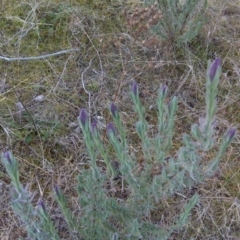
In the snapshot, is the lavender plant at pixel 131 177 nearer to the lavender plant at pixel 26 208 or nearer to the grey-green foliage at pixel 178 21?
the lavender plant at pixel 26 208

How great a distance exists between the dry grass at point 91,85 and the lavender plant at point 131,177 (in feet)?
0.92

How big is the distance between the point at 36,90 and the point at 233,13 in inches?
44.0

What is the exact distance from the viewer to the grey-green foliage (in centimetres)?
206

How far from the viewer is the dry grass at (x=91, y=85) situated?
5.75 ft

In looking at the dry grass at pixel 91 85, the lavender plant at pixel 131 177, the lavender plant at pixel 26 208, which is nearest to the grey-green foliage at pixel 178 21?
the dry grass at pixel 91 85

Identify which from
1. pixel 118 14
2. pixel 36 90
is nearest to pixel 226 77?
pixel 118 14

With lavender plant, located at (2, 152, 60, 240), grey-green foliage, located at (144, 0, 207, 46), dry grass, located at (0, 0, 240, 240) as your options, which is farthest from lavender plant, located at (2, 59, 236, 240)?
grey-green foliage, located at (144, 0, 207, 46)

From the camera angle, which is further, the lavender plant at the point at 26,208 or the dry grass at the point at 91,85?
the dry grass at the point at 91,85

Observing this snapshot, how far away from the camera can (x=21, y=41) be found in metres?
2.25

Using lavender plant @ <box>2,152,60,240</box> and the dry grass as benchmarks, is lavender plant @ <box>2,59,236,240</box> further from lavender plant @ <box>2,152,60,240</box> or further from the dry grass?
the dry grass

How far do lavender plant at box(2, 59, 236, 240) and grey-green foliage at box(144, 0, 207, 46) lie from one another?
0.84m

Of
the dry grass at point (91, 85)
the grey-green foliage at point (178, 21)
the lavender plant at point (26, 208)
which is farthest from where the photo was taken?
the grey-green foliage at point (178, 21)

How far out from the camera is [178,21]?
6.96 feet

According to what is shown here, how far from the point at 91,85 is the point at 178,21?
504 mm
